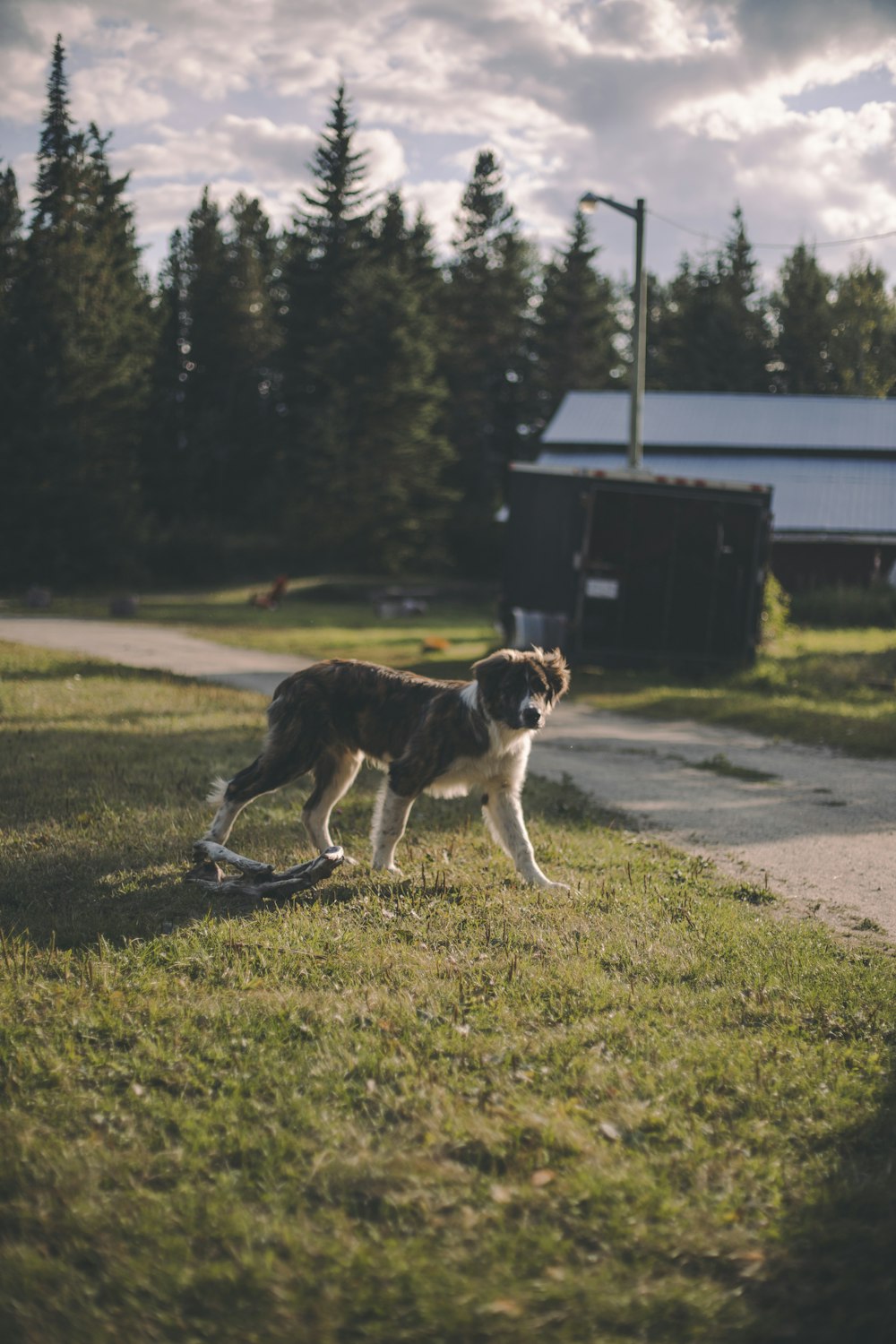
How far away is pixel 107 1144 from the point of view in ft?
11.9

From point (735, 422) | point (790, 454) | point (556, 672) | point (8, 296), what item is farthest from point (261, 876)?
point (8, 296)

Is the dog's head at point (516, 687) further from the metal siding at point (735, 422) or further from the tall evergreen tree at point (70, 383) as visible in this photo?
the tall evergreen tree at point (70, 383)

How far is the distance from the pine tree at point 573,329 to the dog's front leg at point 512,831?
6041 cm

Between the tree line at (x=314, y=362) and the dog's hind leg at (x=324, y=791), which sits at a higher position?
the tree line at (x=314, y=362)

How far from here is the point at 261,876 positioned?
20.8ft

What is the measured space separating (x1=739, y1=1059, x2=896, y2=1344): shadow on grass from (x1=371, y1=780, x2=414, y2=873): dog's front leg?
3.53 meters

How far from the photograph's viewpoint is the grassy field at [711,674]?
14.1 meters

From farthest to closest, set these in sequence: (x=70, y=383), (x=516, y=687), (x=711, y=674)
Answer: (x=70, y=383)
(x=711, y=674)
(x=516, y=687)

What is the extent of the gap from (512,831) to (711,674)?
12.1 metres

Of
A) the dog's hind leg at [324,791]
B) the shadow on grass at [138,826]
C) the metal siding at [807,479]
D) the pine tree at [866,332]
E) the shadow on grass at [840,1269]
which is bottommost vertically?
the shadow on grass at [840,1269]

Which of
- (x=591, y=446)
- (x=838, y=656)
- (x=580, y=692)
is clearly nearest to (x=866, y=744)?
(x=580, y=692)

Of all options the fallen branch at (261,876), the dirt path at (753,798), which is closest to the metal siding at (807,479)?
the dirt path at (753,798)

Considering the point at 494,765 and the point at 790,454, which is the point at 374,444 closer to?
the point at 790,454

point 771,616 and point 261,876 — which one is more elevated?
point 771,616
